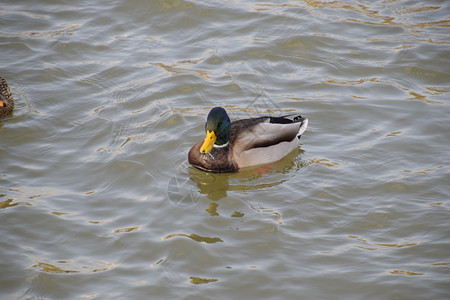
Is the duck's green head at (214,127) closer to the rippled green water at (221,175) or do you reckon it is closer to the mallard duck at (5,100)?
the rippled green water at (221,175)

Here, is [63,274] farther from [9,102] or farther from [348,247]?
[9,102]

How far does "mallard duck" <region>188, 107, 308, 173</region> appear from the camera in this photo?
24.3 ft

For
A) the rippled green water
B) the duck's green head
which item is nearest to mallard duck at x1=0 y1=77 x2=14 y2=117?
the rippled green water

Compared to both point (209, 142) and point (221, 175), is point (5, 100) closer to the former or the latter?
point (209, 142)

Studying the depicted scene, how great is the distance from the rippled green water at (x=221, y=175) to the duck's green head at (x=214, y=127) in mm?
486

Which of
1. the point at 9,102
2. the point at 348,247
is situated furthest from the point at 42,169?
the point at 348,247

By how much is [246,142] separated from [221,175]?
1.83ft

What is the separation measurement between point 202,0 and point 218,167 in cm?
492

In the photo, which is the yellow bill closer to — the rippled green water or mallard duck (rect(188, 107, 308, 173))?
mallard duck (rect(188, 107, 308, 173))

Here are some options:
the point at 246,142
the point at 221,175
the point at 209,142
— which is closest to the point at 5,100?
the point at 209,142

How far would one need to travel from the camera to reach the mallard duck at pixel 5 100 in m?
8.07

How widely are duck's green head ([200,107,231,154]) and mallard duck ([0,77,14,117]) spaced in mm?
2992

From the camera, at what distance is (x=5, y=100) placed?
816 centimetres

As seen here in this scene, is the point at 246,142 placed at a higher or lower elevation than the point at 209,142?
lower
